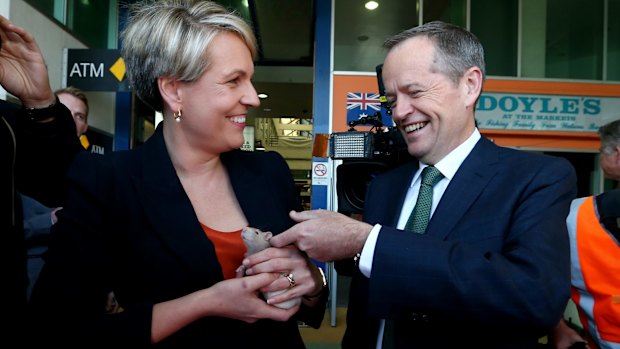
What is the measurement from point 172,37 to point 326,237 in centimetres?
66

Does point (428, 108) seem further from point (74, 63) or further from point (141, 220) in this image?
point (74, 63)

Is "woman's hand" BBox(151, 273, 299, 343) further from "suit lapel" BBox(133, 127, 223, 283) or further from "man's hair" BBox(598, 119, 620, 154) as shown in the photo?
"man's hair" BBox(598, 119, 620, 154)

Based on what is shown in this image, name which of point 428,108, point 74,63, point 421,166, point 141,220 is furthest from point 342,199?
point 74,63

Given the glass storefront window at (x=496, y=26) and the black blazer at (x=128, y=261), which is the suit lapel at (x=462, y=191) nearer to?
the black blazer at (x=128, y=261)

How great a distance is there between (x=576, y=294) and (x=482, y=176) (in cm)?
109

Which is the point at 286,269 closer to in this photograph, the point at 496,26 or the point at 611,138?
the point at 611,138

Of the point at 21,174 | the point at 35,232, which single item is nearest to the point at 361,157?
the point at 21,174

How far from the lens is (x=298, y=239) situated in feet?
3.55

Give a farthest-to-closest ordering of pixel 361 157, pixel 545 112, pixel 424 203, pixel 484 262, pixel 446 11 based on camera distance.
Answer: pixel 446 11, pixel 545 112, pixel 361 157, pixel 424 203, pixel 484 262

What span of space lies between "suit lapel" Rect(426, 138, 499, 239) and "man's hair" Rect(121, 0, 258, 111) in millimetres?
727

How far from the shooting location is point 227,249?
1.21 meters

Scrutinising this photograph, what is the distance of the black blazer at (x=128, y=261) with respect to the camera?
1049 millimetres

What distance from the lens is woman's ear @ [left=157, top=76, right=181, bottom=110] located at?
1.25 metres

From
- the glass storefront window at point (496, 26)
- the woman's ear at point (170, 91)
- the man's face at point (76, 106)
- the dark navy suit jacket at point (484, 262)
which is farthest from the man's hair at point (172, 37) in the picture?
the glass storefront window at point (496, 26)
